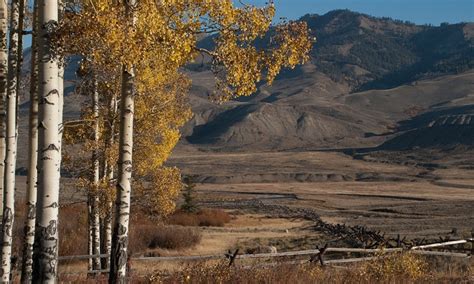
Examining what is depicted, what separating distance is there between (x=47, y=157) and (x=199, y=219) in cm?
3730

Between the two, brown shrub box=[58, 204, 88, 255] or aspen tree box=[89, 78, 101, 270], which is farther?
brown shrub box=[58, 204, 88, 255]

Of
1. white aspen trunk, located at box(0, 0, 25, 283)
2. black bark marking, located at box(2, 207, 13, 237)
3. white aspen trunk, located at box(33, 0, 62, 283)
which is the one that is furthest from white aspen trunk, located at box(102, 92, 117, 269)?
white aspen trunk, located at box(33, 0, 62, 283)

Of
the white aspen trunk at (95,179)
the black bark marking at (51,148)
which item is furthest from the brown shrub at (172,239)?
the black bark marking at (51,148)

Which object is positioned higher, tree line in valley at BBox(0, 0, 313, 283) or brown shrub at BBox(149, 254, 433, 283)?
tree line in valley at BBox(0, 0, 313, 283)

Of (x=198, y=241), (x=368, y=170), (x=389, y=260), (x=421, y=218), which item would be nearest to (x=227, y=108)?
(x=368, y=170)

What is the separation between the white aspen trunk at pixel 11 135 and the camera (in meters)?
8.70

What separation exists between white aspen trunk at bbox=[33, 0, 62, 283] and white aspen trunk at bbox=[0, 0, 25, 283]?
3114 millimetres

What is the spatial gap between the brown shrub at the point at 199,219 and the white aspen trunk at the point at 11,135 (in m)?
30.9

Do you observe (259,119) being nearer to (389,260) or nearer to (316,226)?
(316,226)

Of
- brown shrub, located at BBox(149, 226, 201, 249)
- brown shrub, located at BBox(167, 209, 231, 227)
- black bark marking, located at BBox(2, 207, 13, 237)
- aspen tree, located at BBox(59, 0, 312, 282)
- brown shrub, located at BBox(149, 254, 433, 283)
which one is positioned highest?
aspen tree, located at BBox(59, 0, 312, 282)

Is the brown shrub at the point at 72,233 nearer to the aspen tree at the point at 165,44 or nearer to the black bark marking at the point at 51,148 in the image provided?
the aspen tree at the point at 165,44

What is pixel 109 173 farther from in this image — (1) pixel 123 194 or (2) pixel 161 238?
(2) pixel 161 238

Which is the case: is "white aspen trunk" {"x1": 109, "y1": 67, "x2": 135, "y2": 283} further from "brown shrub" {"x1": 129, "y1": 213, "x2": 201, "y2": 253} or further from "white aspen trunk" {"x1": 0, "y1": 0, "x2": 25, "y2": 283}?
"brown shrub" {"x1": 129, "y1": 213, "x2": 201, "y2": 253}

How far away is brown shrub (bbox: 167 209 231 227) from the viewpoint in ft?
136
